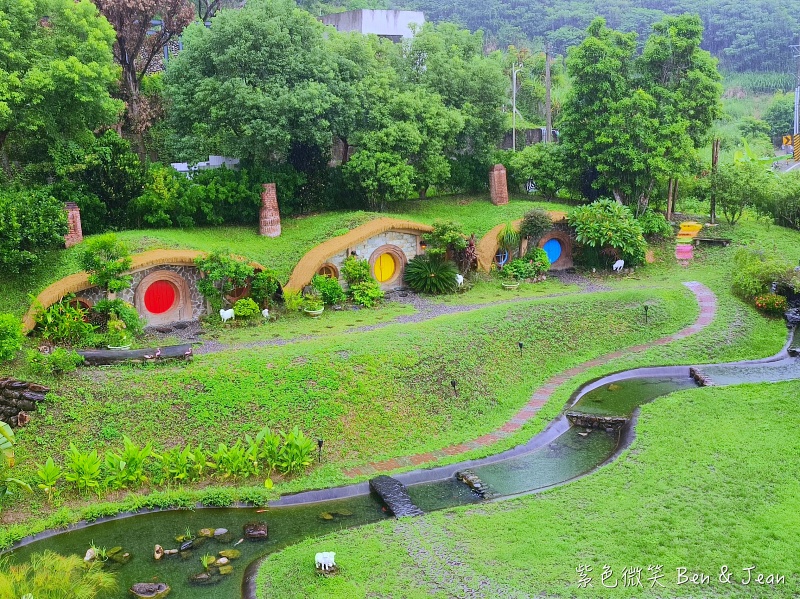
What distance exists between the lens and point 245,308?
64.6ft

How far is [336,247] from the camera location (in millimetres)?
22266

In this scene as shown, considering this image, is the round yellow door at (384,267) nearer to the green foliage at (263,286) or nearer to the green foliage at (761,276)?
the green foliage at (263,286)

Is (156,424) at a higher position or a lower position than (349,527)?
higher

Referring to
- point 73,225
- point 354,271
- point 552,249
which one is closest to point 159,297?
point 73,225

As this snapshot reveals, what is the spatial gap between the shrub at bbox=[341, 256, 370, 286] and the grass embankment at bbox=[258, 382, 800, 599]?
34.4ft

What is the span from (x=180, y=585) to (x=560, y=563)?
203 inches

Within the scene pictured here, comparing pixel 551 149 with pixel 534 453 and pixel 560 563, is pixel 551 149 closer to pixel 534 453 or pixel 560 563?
pixel 534 453

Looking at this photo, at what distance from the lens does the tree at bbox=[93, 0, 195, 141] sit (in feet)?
84.1

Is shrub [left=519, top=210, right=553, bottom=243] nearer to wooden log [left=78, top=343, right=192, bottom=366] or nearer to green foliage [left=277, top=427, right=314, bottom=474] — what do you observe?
wooden log [left=78, top=343, right=192, bottom=366]

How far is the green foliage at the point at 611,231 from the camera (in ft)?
83.3

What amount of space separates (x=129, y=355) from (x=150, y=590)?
22.7ft

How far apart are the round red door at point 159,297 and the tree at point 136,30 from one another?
1002 cm

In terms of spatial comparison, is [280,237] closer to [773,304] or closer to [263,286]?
[263,286]

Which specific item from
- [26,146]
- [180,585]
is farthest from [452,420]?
[26,146]
